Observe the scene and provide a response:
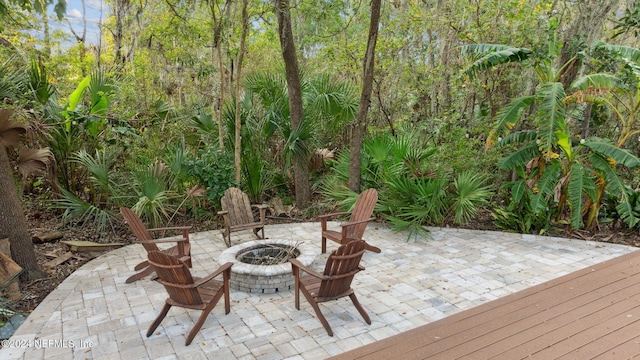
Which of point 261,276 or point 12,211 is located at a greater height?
point 12,211

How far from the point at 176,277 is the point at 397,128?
6.08 metres

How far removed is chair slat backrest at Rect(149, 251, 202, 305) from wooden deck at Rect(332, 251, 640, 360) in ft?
4.19

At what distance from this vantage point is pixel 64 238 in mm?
5730

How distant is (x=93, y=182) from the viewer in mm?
6258

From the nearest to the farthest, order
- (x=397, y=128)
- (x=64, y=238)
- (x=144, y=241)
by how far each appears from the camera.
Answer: (x=144, y=241) < (x=64, y=238) < (x=397, y=128)

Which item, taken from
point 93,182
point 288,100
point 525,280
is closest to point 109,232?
point 93,182

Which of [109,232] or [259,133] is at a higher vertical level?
[259,133]

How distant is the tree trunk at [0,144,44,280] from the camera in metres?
4.17

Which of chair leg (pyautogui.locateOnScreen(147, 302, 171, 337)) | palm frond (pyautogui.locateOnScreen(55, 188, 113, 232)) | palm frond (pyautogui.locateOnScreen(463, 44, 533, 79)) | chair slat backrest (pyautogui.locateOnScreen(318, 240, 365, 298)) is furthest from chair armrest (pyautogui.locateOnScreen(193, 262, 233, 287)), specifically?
palm frond (pyautogui.locateOnScreen(463, 44, 533, 79))

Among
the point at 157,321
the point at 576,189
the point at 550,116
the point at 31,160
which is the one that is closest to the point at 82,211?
the point at 31,160

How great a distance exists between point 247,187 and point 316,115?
1.85 meters

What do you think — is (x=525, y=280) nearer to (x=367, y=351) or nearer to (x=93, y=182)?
(x=367, y=351)

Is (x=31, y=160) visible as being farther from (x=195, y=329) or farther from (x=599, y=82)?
(x=599, y=82)

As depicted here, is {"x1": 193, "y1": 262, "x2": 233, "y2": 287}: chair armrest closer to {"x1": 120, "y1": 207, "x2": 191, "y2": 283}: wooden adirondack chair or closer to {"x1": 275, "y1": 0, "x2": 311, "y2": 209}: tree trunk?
{"x1": 120, "y1": 207, "x2": 191, "y2": 283}: wooden adirondack chair
